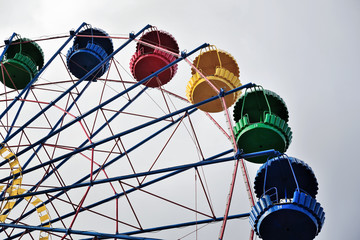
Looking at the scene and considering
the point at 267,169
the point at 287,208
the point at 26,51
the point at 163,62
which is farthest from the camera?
the point at 26,51

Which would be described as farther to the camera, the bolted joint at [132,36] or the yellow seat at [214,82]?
the bolted joint at [132,36]

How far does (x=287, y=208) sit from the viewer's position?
7.19 m

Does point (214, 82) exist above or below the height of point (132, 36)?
below

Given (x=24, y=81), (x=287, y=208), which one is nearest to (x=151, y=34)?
(x=24, y=81)

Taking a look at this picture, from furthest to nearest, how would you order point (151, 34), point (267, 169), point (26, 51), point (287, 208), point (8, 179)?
point (26, 51) → point (151, 34) → point (8, 179) → point (267, 169) → point (287, 208)

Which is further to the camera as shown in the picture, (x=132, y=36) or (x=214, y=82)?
(x=132, y=36)

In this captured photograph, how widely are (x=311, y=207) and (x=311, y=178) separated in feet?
5.87

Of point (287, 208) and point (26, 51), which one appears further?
point (26, 51)

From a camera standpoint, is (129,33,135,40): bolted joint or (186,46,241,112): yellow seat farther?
(129,33,135,40): bolted joint

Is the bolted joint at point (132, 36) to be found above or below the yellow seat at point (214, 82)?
above

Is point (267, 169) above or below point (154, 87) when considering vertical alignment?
below

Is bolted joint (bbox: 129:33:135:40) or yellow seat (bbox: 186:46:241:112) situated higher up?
bolted joint (bbox: 129:33:135:40)

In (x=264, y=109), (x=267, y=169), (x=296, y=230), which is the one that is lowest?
(x=296, y=230)

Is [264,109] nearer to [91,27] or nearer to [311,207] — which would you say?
[311,207]
